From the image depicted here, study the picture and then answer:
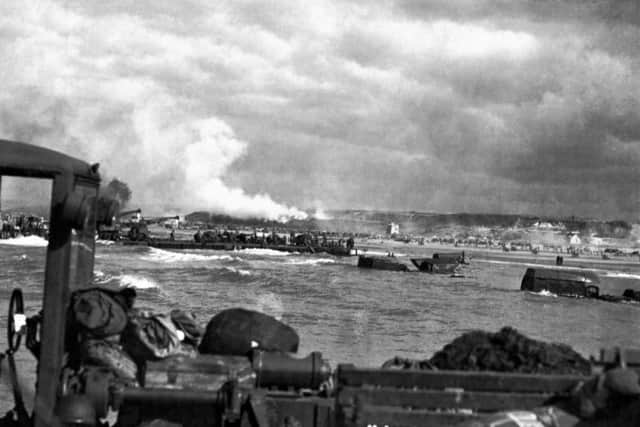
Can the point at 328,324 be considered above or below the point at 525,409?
below

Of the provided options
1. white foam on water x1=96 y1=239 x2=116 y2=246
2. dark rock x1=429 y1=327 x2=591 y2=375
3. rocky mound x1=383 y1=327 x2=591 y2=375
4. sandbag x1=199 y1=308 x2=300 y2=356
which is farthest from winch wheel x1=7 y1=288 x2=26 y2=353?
white foam on water x1=96 y1=239 x2=116 y2=246

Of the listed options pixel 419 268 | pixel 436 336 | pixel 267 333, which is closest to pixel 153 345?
pixel 267 333

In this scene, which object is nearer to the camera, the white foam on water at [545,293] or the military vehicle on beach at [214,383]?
the military vehicle on beach at [214,383]

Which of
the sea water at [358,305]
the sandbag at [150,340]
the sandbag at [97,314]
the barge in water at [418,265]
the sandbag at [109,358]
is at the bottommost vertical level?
the sea water at [358,305]

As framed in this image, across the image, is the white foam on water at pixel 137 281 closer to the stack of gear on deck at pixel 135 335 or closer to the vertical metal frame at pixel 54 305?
the stack of gear on deck at pixel 135 335

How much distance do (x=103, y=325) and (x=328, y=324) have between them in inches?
609

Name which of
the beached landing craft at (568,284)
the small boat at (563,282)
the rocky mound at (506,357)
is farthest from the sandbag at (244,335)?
the small boat at (563,282)

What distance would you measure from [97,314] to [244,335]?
900 mm

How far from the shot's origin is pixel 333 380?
4.77m

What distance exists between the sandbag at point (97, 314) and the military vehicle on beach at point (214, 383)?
13 millimetres

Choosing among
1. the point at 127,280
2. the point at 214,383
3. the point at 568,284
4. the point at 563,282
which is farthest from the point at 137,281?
the point at 214,383

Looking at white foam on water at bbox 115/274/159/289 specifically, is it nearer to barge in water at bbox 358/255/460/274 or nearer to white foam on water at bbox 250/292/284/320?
white foam on water at bbox 250/292/284/320

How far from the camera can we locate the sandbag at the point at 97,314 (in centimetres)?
478

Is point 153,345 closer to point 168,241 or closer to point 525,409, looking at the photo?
point 525,409
